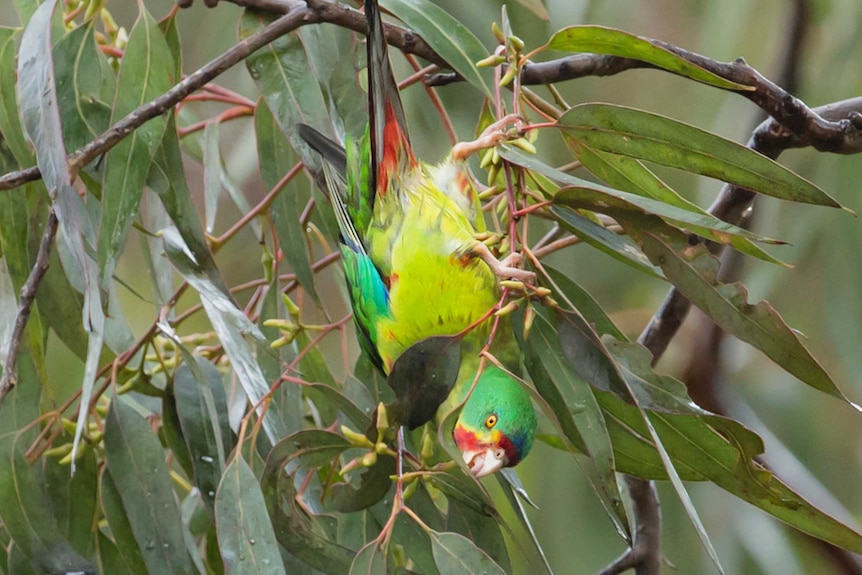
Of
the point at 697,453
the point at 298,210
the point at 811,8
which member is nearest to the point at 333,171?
the point at 298,210

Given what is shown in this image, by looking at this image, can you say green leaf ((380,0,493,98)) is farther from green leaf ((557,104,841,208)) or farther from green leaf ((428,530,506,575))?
green leaf ((428,530,506,575))

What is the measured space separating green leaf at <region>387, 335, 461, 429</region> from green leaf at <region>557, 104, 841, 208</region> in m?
0.29

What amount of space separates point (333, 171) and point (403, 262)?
19 centimetres

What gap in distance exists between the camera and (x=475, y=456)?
41.3 inches

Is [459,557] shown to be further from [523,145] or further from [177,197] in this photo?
[177,197]

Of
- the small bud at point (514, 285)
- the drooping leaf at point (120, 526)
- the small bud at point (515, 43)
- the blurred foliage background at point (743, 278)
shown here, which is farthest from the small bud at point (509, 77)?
the blurred foliage background at point (743, 278)

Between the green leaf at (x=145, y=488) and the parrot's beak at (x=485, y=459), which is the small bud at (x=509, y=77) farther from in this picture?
the green leaf at (x=145, y=488)

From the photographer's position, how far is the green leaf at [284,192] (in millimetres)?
1367

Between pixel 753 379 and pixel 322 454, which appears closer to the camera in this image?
pixel 322 454

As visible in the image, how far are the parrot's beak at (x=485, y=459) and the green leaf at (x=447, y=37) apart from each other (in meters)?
0.47

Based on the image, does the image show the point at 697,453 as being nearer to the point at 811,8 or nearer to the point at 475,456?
the point at 475,456

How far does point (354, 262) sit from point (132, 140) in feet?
1.17

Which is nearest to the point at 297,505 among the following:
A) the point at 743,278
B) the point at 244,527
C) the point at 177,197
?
the point at 244,527

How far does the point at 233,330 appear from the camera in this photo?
1.23m
